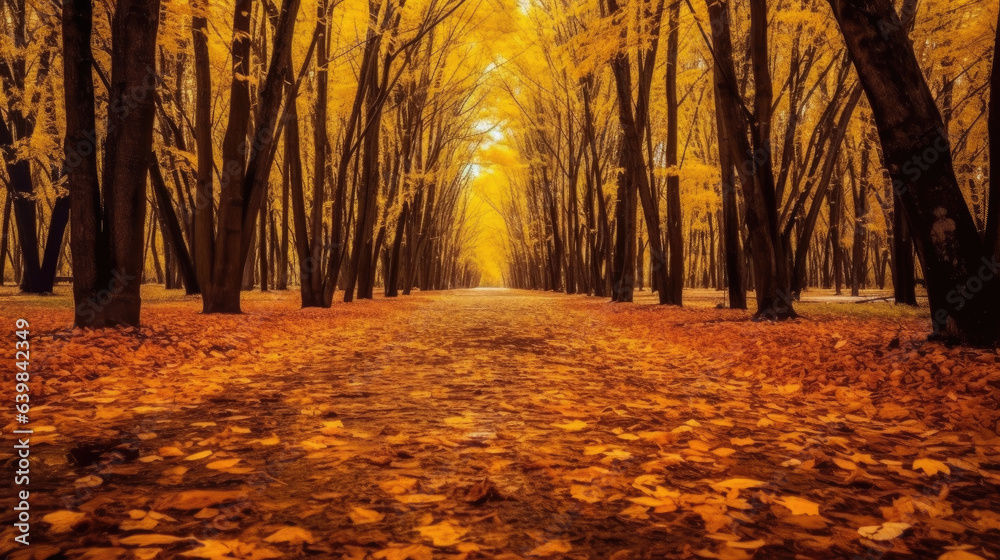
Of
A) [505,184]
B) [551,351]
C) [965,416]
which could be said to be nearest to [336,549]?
[965,416]

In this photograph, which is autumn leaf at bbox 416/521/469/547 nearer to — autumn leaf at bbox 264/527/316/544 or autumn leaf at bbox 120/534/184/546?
autumn leaf at bbox 264/527/316/544

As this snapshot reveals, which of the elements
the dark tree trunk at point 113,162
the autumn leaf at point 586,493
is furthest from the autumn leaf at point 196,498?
the dark tree trunk at point 113,162

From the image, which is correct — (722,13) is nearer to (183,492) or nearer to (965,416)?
(965,416)

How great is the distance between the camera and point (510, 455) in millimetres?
2768

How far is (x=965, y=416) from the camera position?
341 centimetres

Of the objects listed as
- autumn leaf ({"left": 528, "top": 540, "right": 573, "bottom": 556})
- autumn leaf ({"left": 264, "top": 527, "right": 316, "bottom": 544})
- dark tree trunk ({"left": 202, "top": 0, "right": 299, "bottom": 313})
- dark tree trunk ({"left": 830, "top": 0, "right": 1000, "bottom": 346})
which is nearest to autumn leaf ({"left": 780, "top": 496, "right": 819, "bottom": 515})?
autumn leaf ({"left": 528, "top": 540, "right": 573, "bottom": 556})

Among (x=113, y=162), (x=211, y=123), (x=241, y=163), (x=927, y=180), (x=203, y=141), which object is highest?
(x=211, y=123)

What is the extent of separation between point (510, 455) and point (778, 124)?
17.4 meters

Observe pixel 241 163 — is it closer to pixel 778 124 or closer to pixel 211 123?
pixel 211 123

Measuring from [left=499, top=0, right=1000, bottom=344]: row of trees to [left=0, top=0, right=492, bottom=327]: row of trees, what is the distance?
377 centimetres

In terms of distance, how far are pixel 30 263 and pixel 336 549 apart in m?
17.9

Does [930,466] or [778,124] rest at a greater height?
[778,124]

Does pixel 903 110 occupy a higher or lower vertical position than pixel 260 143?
lower

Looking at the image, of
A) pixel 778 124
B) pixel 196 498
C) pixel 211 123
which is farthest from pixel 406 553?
pixel 778 124
